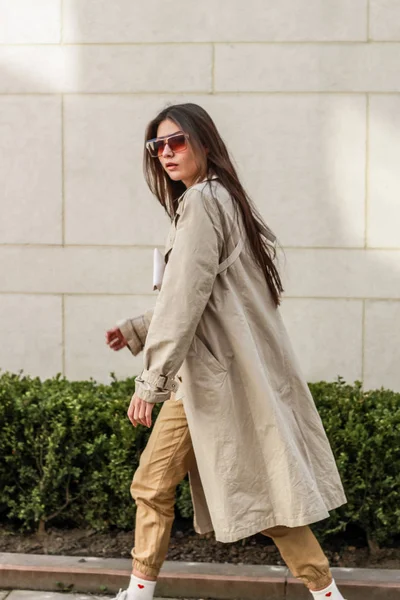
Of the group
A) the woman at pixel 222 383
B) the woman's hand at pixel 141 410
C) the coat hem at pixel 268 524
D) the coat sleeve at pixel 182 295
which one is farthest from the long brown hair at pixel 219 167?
the coat hem at pixel 268 524

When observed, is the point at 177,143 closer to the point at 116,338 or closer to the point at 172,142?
the point at 172,142

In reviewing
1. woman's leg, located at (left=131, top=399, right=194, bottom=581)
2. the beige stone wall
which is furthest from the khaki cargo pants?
the beige stone wall

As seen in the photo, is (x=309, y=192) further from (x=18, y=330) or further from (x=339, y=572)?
(x=339, y=572)

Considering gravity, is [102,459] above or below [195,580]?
above

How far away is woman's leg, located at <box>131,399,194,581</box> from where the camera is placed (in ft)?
11.9

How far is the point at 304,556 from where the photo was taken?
3.51 metres

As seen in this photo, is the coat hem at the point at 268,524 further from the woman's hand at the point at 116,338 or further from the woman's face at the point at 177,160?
the woman's face at the point at 177,160

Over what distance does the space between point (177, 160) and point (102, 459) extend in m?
1.76

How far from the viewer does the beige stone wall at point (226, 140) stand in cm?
592

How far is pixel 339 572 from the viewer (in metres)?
4.25

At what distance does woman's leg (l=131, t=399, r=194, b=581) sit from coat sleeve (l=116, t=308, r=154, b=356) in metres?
0.32

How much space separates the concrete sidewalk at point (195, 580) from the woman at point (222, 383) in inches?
21.0

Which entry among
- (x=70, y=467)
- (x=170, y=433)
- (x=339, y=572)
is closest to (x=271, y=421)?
(x=170, y=433)

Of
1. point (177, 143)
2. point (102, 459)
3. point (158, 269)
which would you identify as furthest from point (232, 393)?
point (102, 459)
